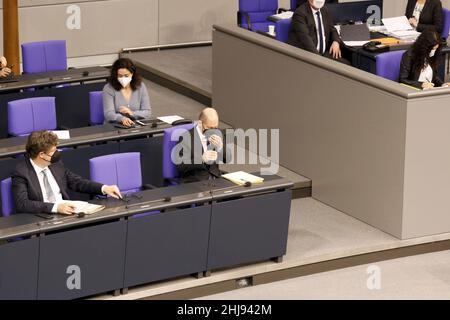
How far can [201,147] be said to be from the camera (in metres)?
8.61

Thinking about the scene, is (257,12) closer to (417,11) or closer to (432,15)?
(417,11)

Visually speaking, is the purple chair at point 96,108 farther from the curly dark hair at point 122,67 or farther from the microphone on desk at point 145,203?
the microphone on desk at point 145,203

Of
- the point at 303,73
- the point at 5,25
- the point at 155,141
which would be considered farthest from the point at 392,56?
the point at 5,25

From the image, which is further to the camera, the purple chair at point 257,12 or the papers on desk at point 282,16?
the purple chair at point 257,12

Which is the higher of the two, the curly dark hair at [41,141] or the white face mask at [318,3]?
the white face mask at [318,3]

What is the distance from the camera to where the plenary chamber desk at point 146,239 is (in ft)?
24.0

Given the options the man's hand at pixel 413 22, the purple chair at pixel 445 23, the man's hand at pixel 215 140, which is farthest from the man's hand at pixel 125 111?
the purple chair at pixel 445 23

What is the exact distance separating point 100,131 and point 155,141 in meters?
0.45

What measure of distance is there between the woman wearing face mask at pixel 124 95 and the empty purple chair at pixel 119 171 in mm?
1151

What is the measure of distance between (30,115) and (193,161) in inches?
64.2

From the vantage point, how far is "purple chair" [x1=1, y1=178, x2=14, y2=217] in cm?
770

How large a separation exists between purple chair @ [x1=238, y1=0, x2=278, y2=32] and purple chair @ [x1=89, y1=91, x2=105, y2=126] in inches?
131

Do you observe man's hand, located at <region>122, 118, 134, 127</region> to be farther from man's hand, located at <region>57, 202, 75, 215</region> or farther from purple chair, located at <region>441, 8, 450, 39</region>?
purple chair, located at <region>441, 8, 450, 39</region>

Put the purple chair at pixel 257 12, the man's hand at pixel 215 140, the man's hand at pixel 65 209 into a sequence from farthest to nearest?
the purple chair at pixel 257 12, the man's hand at pixel 215 140, the man's hand at pixel 65 209
